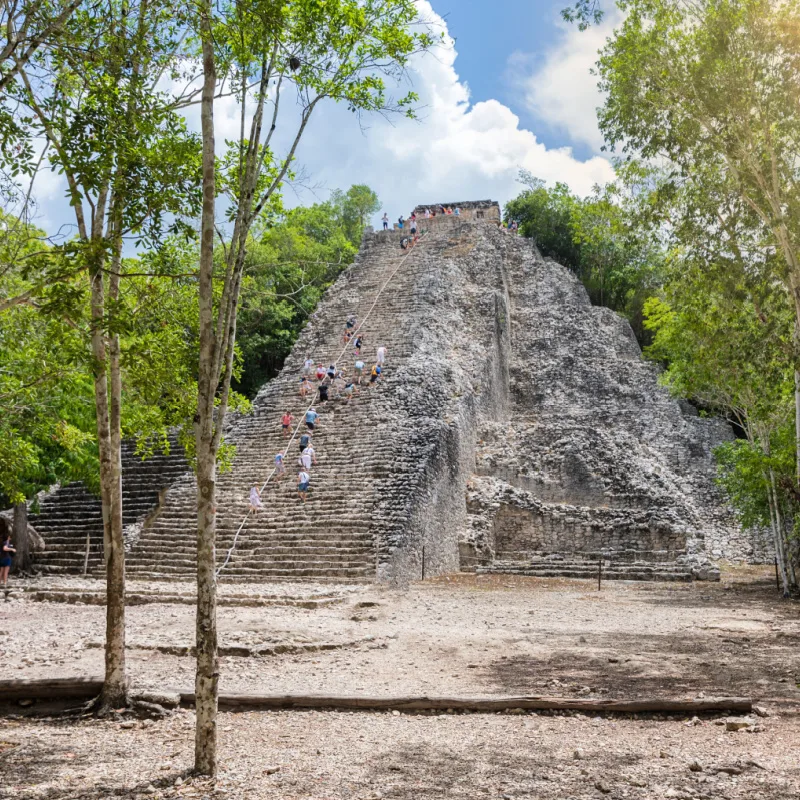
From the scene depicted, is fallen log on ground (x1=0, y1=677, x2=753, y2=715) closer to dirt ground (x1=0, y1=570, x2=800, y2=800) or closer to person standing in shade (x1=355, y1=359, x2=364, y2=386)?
dirt ground (x1=0, y1=570, x2=800, y2=800)

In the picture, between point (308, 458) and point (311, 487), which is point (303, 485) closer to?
point (311, 487)

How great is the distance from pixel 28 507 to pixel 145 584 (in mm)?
4705

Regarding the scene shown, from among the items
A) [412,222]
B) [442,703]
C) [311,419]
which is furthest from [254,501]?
[412,222]

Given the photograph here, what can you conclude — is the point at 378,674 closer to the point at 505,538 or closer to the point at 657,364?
the point at 505,538

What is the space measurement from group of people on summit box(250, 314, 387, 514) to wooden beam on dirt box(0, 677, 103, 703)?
34.2 feet

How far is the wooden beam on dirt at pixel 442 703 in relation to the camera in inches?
230

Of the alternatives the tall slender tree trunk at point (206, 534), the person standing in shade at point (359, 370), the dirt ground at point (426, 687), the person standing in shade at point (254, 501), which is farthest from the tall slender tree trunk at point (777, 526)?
the tall slender tree trunk at point (206, 534)

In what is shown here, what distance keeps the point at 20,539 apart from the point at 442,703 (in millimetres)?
12791

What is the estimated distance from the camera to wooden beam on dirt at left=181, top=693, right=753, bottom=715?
5.83 meters

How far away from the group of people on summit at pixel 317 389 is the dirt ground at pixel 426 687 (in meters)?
4.23

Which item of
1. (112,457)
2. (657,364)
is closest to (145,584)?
(112,457)

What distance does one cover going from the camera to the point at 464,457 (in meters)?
20.2

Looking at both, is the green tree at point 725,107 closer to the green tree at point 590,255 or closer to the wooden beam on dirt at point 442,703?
the wooden beam on dirt at point 442,703

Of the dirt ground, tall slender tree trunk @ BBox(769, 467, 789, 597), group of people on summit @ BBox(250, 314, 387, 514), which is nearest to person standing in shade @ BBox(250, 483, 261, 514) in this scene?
group of people on summit @ BBox(250, 314, 387, 514)
